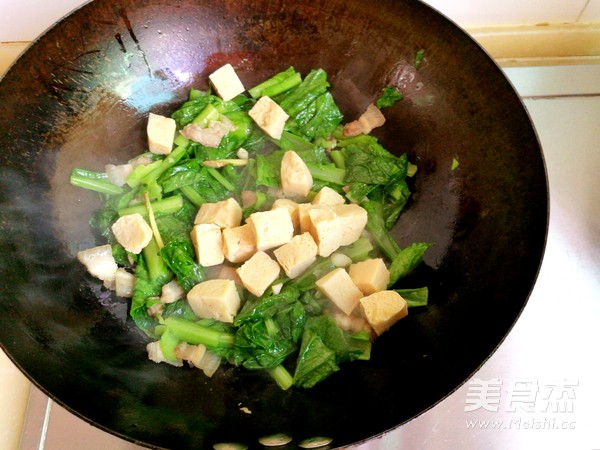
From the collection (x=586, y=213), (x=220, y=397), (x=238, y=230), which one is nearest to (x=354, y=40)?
(x=238, y=230)

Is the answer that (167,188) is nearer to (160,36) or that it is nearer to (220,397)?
(160,36)

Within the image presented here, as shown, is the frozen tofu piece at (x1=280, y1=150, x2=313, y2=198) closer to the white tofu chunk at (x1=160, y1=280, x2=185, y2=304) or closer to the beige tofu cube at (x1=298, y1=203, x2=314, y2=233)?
the beige tofu cube at (x1=298, y1=203, x2=314, y2=233)

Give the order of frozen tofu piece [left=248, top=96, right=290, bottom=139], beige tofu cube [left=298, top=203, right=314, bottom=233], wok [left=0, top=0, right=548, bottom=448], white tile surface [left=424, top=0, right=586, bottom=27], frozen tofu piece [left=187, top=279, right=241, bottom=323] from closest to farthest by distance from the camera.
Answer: wok [left=0, top=0, right=548, bottom=448] → frozen tofu piece [left=187, top=279, right=241, bottom=323] → beige tofu cube [left=298, top=203, right=314, bottom=233] → frozen tofu piece [left=248, top=96, right=290, bottom=139] → white tile surface [left=424, top=0, right=586, bottom=27]

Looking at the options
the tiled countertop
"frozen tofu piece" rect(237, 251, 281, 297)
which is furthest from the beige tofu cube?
the tiled countertop

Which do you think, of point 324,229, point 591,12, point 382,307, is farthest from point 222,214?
point 591,12

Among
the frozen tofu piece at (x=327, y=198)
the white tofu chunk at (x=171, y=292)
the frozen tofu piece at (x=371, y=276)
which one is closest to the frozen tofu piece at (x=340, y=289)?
the frozen tofu piece at (x=371, y=276)
